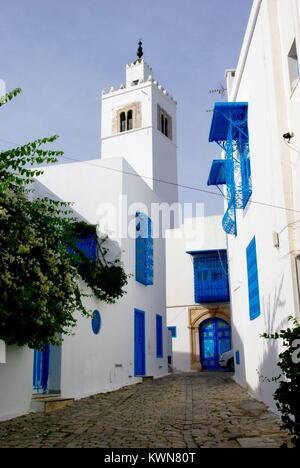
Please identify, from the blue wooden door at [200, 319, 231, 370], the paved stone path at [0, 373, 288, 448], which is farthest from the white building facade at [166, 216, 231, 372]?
the paved stone path at [0, 373, 288, 448]

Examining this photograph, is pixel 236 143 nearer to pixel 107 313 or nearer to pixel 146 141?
pixel 107 313

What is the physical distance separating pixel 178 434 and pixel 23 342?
286 centimetres

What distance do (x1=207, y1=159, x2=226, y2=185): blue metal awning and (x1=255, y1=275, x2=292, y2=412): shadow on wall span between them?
565 centimetres

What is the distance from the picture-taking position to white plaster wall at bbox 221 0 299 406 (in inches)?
257

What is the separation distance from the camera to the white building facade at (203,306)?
21594 mm

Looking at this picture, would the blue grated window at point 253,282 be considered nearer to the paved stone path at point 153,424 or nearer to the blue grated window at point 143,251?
the paved stone path at point 153,424

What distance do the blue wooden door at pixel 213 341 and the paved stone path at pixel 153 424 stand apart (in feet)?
37.8

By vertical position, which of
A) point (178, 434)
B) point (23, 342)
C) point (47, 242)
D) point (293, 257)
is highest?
point (47, 242)

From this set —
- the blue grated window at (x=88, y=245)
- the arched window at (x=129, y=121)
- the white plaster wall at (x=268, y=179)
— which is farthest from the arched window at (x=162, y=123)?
the white plaster wall at (x=268, y=179)

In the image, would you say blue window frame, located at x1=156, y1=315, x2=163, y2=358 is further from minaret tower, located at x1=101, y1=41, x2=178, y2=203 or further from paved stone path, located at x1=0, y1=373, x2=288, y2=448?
minaret tower, located at x1=101, y1=41, x2=178, y2=203

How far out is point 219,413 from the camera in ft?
24.8
